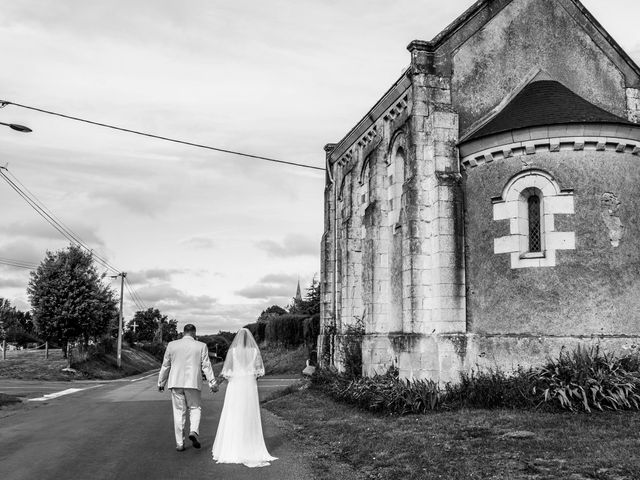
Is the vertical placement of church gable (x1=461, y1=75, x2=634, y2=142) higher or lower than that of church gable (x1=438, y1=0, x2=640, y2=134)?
lower

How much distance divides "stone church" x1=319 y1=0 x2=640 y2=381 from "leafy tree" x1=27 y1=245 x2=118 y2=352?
26.1 meters

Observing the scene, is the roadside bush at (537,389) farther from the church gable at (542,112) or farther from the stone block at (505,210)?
the church gable at (542,112)

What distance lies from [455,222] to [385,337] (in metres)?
4.42

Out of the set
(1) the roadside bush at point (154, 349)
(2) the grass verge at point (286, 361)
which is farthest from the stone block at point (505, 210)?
(1) the roadside bush at point (154, 349)

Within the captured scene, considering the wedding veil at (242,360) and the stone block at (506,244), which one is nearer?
the wedding veil at (242,360)

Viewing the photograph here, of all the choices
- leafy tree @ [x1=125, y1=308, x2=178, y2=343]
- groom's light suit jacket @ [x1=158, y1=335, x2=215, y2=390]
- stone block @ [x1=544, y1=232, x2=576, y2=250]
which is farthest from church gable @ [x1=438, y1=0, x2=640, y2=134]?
leafy tree @ [x1=125, y1=308, x2=178, y2=343]

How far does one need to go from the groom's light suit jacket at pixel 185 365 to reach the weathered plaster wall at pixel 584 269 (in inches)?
288

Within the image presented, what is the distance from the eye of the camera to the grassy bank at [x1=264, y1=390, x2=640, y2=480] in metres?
8.08

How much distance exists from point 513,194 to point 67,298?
105 feet

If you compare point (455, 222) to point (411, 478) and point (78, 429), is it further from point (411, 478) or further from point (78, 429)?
point (78, 429)

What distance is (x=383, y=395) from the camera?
14195mm

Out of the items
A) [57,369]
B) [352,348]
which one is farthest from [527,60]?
[57,369]

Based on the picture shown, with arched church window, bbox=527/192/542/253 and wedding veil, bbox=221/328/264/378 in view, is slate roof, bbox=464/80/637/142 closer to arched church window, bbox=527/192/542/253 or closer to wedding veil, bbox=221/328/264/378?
arched church window, bbox=527/192/542/253

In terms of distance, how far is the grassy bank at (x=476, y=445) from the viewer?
8078mm
